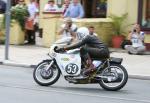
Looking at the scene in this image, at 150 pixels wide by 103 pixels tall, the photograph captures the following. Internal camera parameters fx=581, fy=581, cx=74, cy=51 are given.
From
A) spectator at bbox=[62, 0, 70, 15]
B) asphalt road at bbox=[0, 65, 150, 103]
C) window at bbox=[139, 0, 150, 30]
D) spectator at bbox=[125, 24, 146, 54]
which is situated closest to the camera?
asphalt road at bbox=[0, 65, 150, 103]

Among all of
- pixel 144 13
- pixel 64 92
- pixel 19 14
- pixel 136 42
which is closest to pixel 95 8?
pixel 144 13

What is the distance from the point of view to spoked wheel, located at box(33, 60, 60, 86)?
44.2 feet

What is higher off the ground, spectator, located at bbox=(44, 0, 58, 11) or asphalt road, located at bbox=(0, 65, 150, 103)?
spectator, located at bbox=(44, 0, 58, 11)

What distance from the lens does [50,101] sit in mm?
11211

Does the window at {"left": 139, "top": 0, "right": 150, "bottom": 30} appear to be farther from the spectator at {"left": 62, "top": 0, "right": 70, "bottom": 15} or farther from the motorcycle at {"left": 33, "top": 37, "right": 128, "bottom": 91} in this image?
the motorcycle at {"left": 33, "top": 37, "right": 128, "bottom": 91}

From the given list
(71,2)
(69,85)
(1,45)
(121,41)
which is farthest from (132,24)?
(69,85)

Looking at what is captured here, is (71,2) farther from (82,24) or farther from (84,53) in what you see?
(84,53)

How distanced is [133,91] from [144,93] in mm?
341

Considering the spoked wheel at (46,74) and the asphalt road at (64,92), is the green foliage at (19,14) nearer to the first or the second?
the asphalt road at (64,92)

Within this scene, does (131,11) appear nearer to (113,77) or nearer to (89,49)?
(89,49)

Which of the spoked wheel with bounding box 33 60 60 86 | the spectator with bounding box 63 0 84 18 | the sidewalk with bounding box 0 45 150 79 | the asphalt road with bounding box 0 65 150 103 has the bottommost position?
the sidewalk with bounding box 0 45 150 79

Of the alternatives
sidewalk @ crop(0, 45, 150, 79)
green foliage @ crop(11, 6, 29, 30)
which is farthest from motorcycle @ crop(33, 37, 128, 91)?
green foliage @ crop(11, 6, 29, 30)

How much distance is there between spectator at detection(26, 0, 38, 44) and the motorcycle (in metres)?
9.73

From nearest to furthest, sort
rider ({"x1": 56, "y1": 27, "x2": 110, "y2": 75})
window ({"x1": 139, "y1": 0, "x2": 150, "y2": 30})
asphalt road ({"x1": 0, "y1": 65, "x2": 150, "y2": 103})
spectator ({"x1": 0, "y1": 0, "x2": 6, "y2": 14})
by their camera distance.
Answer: asphalt road ({"x1": 0, "y1": 65, "x2": 150, "y2": 103}), rider ({"x1": 56, "y1": 27, "x2": 110, "y2": 75}), window ({"x1": 139, "y1": 0, "x2": 150, "y2": 30}), spectator ({"x1": 0, "y1": 0, "x2": 6, "y2": 14})
